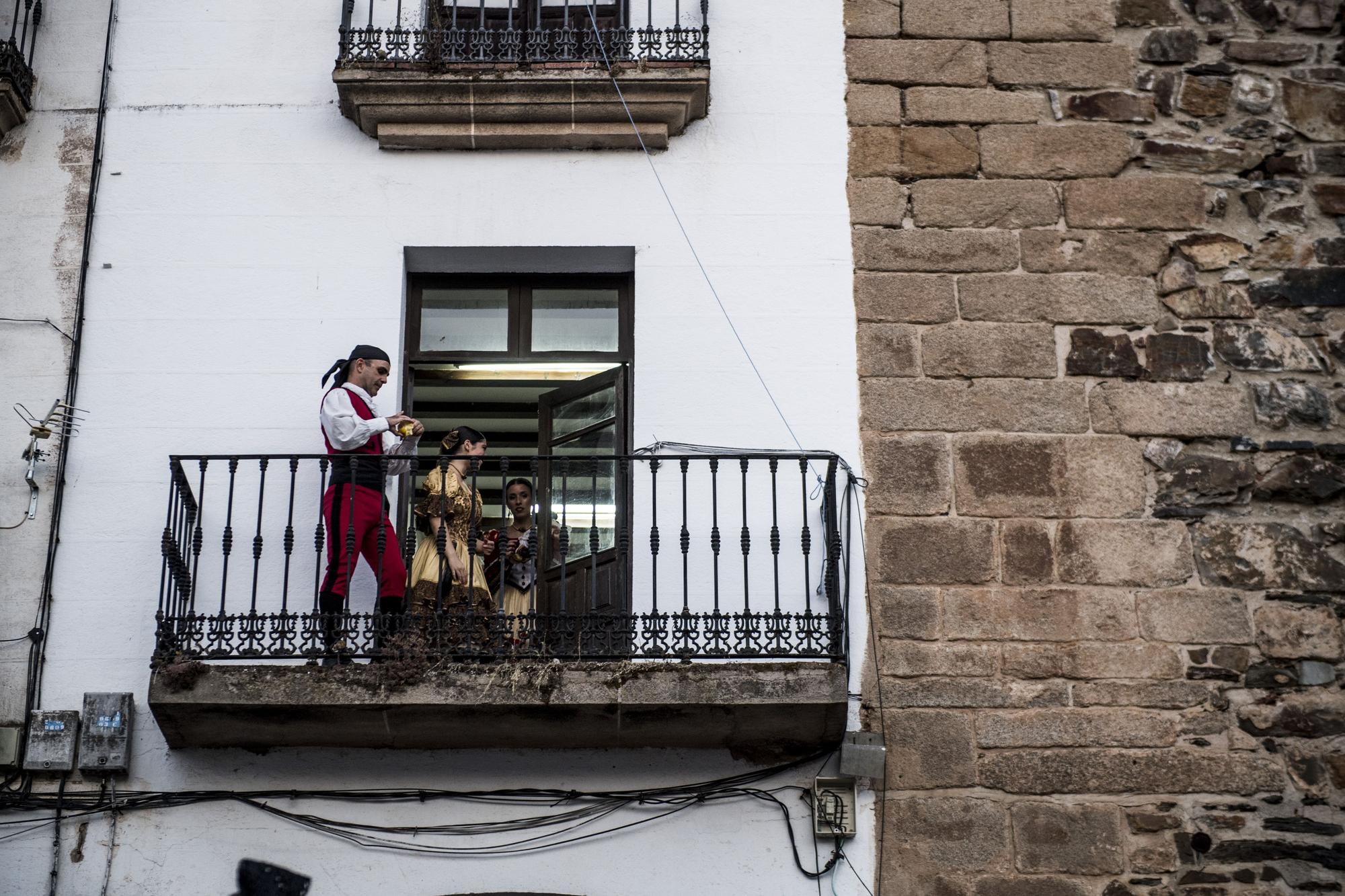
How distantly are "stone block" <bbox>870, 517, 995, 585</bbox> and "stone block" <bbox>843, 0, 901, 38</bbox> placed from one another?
232 centimetres

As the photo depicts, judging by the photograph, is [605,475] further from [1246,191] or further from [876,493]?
[1246,191]

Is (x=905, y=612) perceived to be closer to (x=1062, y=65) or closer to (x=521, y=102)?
(x=1062, y=65)

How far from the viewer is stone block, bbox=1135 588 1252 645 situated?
6.92 m

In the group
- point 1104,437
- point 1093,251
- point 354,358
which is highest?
point 1093,251

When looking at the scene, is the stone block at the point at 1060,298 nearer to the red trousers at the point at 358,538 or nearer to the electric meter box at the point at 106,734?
the red trousers at the point at 358,538

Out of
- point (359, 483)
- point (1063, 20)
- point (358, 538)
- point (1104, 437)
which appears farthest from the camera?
point (1063, 20)

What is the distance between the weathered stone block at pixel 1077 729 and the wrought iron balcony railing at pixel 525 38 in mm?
3137

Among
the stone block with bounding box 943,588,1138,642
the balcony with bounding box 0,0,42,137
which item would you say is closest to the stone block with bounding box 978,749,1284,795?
the stone block with bounding box 943,588,1138,642

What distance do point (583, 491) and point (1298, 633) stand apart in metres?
2.98

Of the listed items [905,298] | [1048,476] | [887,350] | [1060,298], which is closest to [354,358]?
[887,350]

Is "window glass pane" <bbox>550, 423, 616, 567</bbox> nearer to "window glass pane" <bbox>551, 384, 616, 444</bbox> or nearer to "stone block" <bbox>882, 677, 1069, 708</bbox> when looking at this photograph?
"window glass pane" <bbox>551, 384, 616, 444</bbox>

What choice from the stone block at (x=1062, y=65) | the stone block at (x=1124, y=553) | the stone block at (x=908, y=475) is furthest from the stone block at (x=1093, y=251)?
the stone block at (x=1124, y=553)

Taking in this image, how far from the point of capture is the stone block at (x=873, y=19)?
26.1 ft

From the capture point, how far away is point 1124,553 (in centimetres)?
706
